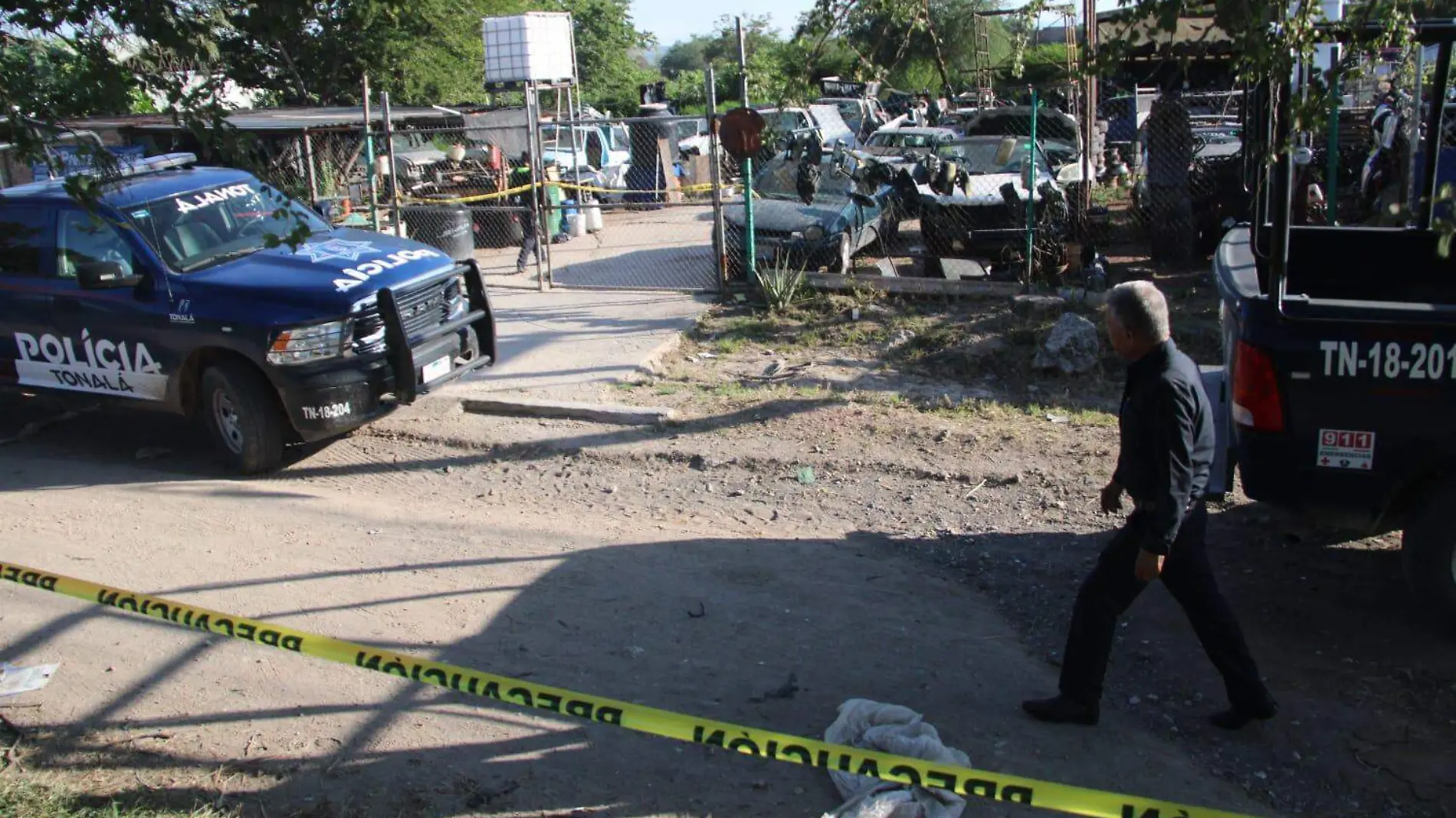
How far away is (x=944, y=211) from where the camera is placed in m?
13.4

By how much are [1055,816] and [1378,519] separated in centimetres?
206

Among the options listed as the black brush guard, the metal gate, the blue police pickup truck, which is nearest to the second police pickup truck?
the black brush guard

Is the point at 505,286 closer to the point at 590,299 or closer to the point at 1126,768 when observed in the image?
the point at 590,299

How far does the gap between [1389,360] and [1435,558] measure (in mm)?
903

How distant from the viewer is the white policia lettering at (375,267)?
7.51 meters

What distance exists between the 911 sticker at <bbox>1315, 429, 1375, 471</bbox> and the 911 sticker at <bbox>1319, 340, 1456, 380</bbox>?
0.24 meters

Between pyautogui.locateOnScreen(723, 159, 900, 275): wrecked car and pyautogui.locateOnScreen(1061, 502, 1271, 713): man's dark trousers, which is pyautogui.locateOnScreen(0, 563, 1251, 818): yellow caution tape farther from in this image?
pyautogui.locateOnScreen(723, 159, 900, 275): wrecked car

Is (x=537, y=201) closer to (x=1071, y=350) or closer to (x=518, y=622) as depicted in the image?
(x=1071, y=350)

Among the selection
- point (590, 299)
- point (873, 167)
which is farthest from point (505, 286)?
point (873, 167)

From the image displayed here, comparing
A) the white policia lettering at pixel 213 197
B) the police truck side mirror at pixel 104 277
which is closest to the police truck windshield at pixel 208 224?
the white policia lettering at pixel 213 197

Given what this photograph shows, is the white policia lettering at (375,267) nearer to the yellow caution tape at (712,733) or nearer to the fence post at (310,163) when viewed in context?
the yellow caution tape at (712,733)

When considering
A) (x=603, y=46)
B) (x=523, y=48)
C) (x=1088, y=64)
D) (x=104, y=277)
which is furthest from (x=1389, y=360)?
(x=603, y=46)

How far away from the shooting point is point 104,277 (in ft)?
24.5

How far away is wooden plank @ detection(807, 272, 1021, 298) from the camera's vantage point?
37.6 ft
